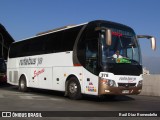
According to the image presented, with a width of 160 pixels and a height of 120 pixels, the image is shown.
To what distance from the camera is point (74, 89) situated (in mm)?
15320

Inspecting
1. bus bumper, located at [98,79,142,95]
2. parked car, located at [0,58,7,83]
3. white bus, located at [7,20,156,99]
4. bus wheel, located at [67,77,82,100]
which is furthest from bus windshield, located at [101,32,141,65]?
parked car, located at [0,58,7,83]

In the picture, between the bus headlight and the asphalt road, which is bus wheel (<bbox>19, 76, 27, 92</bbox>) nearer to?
the asphalt road

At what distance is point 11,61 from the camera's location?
22.2 m

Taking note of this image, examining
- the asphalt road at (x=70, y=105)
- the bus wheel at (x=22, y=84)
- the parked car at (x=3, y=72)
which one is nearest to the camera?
the asphalt road at (x=70, y=105)

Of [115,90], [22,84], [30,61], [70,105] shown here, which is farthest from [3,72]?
[70,105]

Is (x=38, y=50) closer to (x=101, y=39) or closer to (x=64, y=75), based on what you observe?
(x=64, y=75)

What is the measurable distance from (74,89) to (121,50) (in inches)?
111

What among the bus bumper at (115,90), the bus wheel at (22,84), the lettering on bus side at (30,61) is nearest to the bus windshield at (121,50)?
the bus bumper at (115,90)

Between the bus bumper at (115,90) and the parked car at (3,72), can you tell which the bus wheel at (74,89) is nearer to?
the bus bumper at (115,90)

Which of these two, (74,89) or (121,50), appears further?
(74,89)

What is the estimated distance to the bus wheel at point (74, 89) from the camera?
49.3 feet

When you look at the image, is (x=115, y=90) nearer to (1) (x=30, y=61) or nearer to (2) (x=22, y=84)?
(1) (x=30, y=61)

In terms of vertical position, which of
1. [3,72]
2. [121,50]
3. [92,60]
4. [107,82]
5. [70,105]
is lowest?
[70,105]

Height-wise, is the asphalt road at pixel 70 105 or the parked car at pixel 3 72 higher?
the parked car at pixel 3 72
